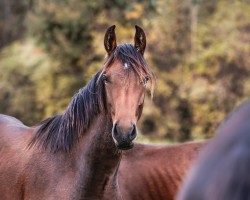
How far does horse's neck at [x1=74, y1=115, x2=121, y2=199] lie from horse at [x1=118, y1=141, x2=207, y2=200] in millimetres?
1386

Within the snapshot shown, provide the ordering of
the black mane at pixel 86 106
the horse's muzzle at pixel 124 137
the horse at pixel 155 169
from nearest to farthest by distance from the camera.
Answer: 1. the horse's muzzle at pixel 124 137
2. the black mane at pixel 86 106
3. the horse at pixel 155 169

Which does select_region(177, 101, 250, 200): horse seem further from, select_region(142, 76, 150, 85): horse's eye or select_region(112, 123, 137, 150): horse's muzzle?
select_region(142, 76, 150, 85): horse's eye

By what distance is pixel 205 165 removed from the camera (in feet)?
3.58

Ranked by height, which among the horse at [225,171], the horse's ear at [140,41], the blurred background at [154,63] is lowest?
the blurred background at [154,63]

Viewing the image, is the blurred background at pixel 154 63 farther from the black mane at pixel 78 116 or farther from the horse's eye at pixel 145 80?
the horse's eye at pixel 145 80

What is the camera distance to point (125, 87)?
12.7ft

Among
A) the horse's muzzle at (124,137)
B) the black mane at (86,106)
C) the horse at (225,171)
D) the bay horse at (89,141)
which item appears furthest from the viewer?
the black mane at (86,106)

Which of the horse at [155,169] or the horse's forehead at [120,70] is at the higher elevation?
the horse's forehead at [120,70]

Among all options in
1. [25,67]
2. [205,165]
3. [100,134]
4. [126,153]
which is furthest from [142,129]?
[205,165]

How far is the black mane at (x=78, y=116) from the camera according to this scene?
4.08 meters

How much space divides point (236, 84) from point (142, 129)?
10.5ft

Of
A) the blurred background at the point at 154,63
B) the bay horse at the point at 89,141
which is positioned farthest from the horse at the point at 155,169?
the blurred background at the point at 154,63

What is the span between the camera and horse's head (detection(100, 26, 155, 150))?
363 centimetres

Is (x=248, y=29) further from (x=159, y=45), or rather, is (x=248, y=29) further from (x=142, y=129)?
(x=142, y=129)
